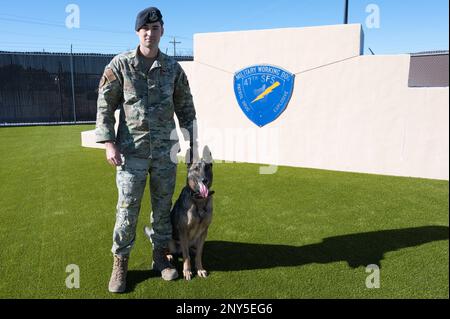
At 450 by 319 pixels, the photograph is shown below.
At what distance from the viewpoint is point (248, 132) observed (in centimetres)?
834

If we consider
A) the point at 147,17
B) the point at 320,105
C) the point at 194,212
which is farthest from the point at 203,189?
the point at 320,105

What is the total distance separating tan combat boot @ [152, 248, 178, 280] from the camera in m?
3.28

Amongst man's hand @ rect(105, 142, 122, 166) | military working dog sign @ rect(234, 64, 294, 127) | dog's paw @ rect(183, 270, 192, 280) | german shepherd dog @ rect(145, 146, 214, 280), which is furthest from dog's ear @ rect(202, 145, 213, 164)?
military working dog sign @ rect(234, 64, 294, 127)

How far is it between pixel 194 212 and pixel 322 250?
158cm

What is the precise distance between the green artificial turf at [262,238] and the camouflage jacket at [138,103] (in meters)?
1.29

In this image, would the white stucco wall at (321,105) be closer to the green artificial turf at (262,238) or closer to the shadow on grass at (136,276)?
the green artificial turf at (262,238)

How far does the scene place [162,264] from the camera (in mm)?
3383

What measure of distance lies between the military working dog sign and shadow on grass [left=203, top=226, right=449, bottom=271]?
4.19 m

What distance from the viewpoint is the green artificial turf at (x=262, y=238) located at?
10.2 ft

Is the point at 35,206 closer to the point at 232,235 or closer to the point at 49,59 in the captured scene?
the point at 232,235

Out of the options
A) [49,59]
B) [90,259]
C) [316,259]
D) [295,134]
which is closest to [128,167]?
[90,259]
